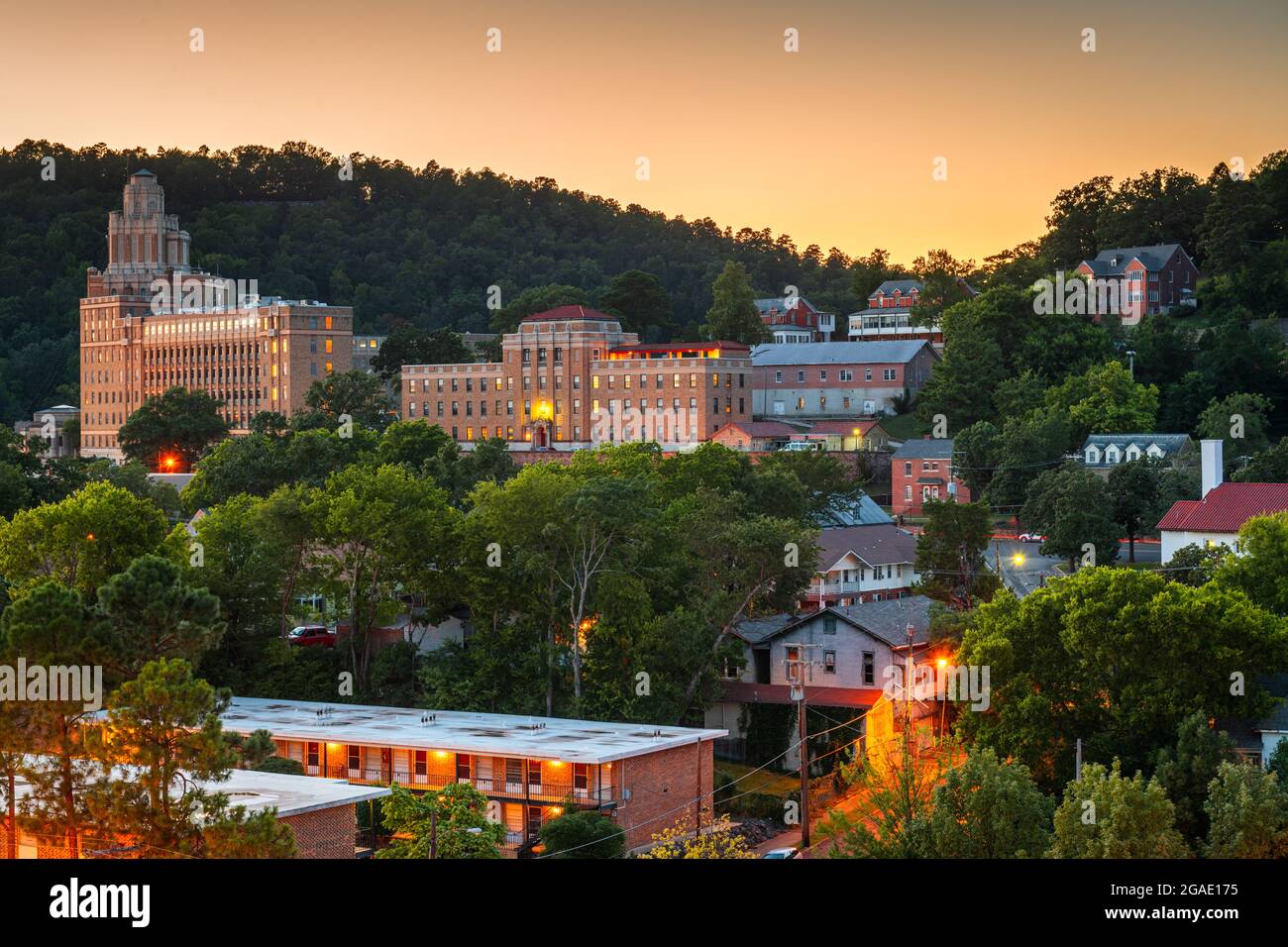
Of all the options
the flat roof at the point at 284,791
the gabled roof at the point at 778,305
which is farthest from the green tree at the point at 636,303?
the flat roof at the point at 284,791

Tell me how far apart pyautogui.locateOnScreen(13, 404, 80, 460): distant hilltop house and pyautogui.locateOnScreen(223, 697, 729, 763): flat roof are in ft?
401

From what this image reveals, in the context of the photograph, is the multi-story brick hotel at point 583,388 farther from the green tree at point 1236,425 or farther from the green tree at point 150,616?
the green tree at point 150,616

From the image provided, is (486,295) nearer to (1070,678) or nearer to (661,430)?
(661,430)

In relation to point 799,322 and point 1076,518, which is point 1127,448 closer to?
point 1076,518

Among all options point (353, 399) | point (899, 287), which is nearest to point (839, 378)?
point (899, 287)

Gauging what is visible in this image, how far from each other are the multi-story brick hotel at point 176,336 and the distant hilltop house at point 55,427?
3074mm

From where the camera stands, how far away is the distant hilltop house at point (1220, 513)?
58.3m

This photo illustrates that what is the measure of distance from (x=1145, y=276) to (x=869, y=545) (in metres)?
50.5

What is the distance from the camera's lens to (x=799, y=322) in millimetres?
155000

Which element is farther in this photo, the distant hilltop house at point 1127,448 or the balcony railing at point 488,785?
the distant hilltop house at point 1127,448

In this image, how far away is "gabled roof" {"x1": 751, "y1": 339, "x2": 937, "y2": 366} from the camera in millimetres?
114625

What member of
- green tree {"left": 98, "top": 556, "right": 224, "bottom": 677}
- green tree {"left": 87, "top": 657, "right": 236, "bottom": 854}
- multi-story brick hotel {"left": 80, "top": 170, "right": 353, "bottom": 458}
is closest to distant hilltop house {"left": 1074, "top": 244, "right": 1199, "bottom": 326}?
multi-story brick hotel {"left": 80, "top": 170, "right": 353, "bottom": 458}

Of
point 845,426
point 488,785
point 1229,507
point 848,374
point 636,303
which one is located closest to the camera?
point 488,785
